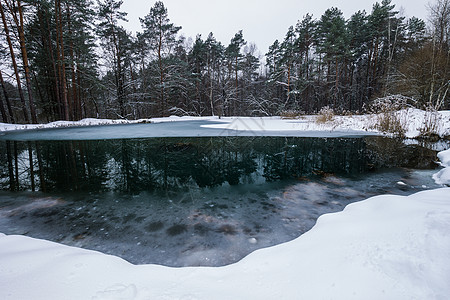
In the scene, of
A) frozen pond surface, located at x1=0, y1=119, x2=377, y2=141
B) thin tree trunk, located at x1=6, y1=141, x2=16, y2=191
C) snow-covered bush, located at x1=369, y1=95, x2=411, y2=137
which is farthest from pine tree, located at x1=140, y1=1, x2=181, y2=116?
snow-covered bush, located at x1=369, y1=95, x2=411, y2=137

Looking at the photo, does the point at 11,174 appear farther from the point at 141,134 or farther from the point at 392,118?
the point at 392,118

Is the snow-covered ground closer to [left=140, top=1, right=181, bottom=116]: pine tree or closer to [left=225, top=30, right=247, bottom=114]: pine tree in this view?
[left=140, top=1, right=181, bottom=116]: pine tree

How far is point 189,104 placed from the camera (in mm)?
24859

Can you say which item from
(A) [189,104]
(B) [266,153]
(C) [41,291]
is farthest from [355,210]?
(A) [189,104]

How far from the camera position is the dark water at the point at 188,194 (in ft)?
5.97

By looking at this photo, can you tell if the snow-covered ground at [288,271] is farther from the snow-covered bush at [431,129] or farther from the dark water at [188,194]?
the snow-covered bush at [431,129]

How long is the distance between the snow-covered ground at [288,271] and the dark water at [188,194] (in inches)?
9.5

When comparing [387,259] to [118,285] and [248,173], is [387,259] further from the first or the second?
[248,173]

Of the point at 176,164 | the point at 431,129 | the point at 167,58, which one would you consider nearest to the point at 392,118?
the point at 431,129

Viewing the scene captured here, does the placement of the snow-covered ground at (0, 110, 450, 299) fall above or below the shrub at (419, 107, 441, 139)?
below

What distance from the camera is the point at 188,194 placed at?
116 inches

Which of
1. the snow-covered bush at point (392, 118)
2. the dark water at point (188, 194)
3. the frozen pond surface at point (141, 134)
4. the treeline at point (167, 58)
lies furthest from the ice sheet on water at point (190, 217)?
the treeline at point (167, 58)

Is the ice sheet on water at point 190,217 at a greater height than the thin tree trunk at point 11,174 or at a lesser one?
lesser

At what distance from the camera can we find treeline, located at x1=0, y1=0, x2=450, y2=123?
11.8 meters
